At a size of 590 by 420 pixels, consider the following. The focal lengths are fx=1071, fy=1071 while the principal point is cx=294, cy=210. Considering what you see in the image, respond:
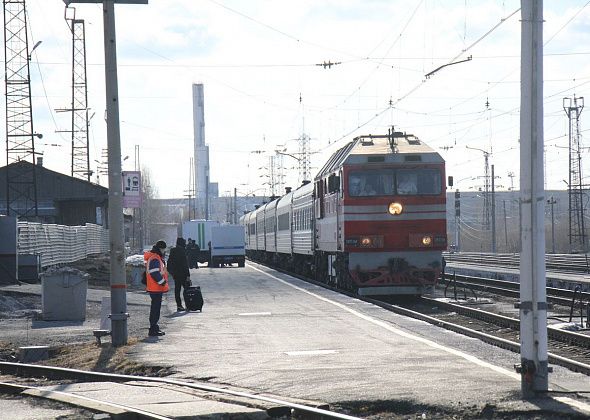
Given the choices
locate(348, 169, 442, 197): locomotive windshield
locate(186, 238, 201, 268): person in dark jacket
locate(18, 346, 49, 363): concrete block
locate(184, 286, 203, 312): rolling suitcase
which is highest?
locate(348, 169, 442, 197): locomotive windshield

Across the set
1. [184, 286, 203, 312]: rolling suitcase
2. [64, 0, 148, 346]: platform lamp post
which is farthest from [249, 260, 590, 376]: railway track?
[64, 0, 148, 346]: platform lamp post

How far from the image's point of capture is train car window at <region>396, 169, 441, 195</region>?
26.8m

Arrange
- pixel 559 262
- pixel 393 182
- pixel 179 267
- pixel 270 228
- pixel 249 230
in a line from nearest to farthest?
1. pixel 179 267
2. pixel 393 182
3. pixel 559 262
4. pixel 270 228
5. pixel 249 230

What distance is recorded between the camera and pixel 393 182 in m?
26.8

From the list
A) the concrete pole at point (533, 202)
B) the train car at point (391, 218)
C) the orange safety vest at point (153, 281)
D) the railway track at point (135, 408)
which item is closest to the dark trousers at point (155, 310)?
the orange safety vest at point (153, 281)

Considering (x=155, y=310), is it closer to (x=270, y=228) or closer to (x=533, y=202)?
(x=533, y=202)

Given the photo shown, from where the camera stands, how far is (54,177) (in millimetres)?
71438

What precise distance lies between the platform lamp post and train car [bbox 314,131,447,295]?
1053 cm

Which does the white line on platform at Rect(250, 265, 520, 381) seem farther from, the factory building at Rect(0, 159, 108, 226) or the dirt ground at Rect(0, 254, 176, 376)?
the factory building at Rect(0, 159, 108, 226)

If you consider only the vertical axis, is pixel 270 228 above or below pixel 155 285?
above

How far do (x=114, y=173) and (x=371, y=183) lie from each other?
1127 centimetres

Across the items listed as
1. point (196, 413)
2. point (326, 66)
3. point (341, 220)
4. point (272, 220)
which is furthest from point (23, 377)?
point (272, 220)

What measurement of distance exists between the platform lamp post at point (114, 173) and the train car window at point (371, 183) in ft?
35.9

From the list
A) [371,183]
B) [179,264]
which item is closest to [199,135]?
[371,183]
